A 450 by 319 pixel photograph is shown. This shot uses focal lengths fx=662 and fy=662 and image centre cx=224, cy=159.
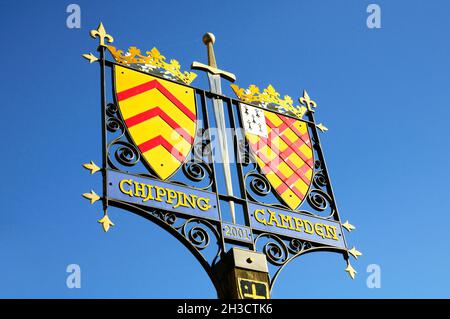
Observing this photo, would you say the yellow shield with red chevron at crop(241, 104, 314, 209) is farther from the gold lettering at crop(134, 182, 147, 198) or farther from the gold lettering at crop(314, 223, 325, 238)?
the gold lettering at crop(134, 182, 147, 198)

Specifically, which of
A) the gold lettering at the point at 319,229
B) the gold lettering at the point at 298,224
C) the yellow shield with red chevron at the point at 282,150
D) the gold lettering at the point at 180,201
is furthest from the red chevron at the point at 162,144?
the gold lettering at the point at 319,229

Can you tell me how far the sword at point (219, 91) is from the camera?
26.1 ft

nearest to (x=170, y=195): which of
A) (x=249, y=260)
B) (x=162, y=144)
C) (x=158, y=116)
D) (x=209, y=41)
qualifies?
(x=162, y=144)

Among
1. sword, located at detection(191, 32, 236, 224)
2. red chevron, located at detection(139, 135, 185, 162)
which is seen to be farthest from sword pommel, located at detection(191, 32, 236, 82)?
red chevron, located at detection(139, 135, 185, 162)

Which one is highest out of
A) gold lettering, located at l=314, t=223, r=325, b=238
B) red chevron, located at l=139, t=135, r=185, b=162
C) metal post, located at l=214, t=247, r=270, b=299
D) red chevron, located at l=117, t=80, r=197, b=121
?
red chevron, located at l=117, t=80, r=197, b=121

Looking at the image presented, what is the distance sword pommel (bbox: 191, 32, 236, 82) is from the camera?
29.0 feet

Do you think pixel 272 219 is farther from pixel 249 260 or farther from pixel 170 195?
pixel 170 195

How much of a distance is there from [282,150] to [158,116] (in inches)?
74.6

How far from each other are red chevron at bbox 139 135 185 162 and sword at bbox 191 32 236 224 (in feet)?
2.04

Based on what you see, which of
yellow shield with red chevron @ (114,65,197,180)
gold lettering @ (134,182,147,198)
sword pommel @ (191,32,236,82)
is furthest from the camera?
sword pommel @ (191,32,236,82)

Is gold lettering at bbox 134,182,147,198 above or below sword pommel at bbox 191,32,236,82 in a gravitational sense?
below
